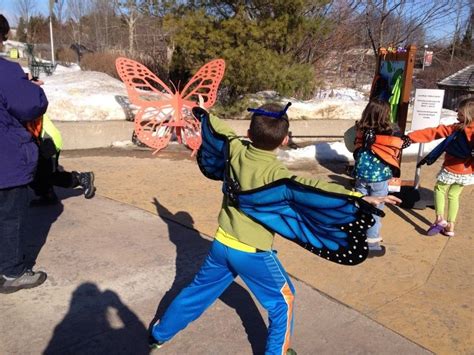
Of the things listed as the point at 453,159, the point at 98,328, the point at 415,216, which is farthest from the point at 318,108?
the point at 98,328

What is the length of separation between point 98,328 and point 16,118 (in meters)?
1.46

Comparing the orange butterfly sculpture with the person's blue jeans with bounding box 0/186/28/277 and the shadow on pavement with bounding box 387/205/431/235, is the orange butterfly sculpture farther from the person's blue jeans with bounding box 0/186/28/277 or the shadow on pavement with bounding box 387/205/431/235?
the person's blue jeans with bounding box 0/186/28/277

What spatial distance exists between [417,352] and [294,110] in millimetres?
8580

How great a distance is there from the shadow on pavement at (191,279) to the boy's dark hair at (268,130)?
1.23 m

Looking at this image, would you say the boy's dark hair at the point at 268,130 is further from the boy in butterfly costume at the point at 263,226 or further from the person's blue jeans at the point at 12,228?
the person's blue jeans at the point at 12,228

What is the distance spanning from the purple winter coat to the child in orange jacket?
3.30 m

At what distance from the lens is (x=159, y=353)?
8.86ft

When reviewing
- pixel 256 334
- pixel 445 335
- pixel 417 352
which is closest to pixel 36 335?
pixel 256 334

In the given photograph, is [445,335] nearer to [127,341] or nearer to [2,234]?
[127,341]

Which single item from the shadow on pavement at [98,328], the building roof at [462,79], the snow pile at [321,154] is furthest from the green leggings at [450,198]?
the building roof at [462,79]

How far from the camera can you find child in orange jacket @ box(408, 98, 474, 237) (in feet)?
14.8

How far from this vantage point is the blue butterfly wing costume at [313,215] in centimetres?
205

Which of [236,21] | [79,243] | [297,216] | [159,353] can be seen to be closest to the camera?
[297,216]

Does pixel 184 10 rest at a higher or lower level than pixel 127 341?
higher
